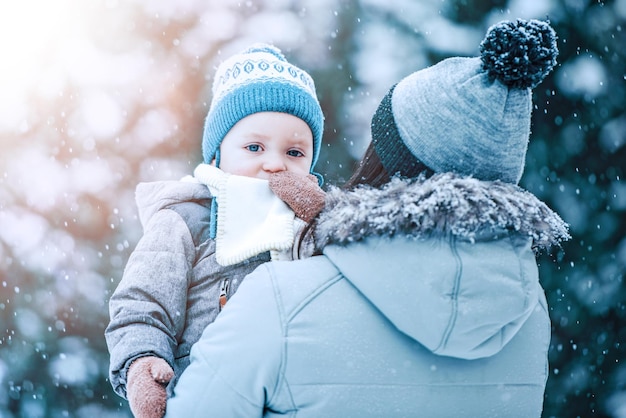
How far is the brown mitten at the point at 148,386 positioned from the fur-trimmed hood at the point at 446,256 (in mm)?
426

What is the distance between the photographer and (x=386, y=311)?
0.86m

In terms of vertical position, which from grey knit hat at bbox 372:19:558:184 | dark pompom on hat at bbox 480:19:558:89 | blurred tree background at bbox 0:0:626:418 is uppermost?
dark pompom on hat at bbox 480:19:558:89

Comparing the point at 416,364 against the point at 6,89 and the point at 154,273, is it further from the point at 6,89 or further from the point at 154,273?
the point at 6,89

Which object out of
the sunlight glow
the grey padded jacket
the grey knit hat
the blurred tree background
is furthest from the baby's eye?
the sunlight glow

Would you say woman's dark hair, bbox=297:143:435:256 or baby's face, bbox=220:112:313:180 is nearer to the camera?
woman's dark hair, bbox=297:143:435:256

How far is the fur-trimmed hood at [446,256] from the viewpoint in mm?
836

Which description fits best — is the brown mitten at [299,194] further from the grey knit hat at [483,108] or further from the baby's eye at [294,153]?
the baby's eye at [294,153]

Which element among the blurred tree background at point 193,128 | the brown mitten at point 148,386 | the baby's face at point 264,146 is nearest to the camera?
the brown mitten at point 148,386

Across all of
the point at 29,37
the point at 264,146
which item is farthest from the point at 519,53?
the point at 29,37

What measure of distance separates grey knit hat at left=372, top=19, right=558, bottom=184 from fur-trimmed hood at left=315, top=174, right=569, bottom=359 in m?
0.06

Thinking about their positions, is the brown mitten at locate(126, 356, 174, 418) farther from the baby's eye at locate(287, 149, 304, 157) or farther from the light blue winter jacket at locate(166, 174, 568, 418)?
the baby's eye at locate(287, 149, 304, 157)

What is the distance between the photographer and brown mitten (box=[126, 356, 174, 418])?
3.37 feet

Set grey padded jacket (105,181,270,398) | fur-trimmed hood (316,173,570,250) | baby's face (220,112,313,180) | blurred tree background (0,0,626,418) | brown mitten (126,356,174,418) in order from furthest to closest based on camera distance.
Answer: blurred tree background (0,0,626,418) < baby's face (220,112,313,180) < grey padded jacket (105,181,270,398) < brown mitten (126,356,174,418) < fur-trimmed hood (316,173,570,250)

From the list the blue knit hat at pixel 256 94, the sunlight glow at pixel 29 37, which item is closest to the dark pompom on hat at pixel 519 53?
the blue knit hat at pixel 256 94
